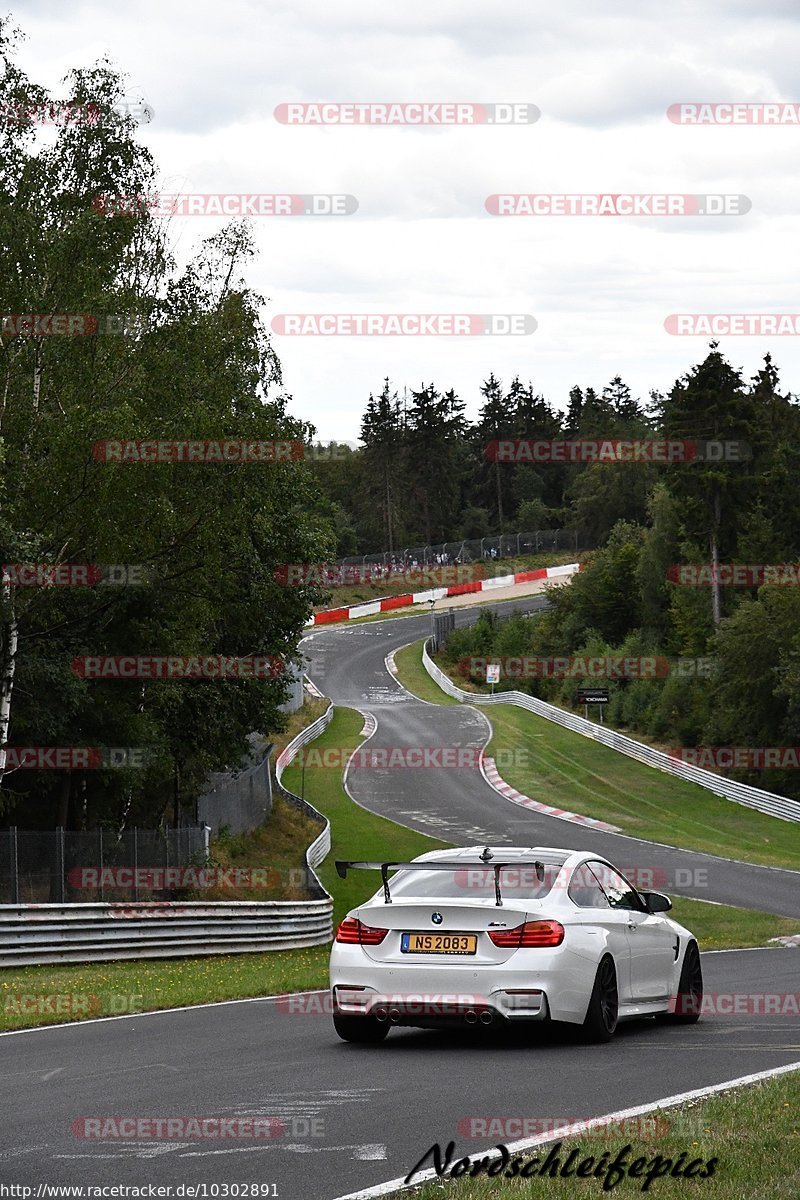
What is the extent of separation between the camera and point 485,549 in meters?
128

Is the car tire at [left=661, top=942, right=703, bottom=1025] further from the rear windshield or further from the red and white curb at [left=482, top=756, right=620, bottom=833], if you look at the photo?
the red and white curb at [left=482, top=756, right=620, bottom=833]

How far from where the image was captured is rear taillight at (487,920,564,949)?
34.6ft

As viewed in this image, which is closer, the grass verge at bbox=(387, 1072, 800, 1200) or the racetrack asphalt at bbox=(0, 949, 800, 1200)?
the grass verge at bbox=(387, 1072, 800, 1200)

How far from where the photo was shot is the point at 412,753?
6181 centimetres

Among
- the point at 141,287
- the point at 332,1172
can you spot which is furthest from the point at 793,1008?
the point at 141,287

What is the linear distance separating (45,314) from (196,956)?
418 inches

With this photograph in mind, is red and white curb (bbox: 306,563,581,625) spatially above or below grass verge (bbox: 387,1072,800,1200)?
below

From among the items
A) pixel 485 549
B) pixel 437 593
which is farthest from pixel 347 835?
pixel 485 549

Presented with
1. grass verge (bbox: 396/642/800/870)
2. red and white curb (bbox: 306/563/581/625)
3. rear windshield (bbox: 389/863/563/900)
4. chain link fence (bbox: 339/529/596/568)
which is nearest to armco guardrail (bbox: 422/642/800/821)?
grass verge (bbox: 396/642/800/870)

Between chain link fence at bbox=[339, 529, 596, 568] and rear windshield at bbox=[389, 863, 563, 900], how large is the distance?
108087mm

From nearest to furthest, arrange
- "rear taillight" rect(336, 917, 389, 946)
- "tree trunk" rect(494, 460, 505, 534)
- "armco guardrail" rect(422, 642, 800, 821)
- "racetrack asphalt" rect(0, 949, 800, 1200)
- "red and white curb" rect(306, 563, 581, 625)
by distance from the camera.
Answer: "racetrack asphalt" rect(0, 949, 800, 1200) < "rear taillight" rect(336, 917, 389, 946) < "armco guardrail" rect(422, 642, 800, 821) < "red and white curb" rect(306, 563, 581, 625) < "tree trunk" rect(494, 460, 505, 534)

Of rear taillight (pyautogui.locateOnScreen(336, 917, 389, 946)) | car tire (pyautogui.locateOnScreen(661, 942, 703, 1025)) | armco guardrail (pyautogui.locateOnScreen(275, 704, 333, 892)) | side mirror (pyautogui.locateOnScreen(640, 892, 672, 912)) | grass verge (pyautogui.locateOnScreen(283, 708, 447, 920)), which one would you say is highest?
rear taillight (pyautogui.locateOnScreen(336, 917, 389, 946))

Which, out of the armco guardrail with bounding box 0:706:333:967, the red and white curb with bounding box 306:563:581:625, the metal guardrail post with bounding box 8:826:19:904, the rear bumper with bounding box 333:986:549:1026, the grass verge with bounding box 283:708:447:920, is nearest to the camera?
the rear bumper with bounding box 333:986:549:1026

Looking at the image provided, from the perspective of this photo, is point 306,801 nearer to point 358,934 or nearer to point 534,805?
point 534,805
